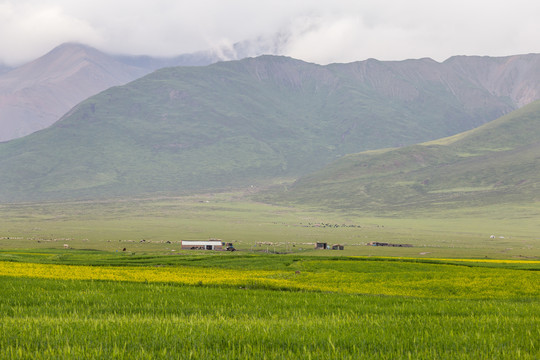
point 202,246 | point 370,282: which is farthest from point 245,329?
point 202,246

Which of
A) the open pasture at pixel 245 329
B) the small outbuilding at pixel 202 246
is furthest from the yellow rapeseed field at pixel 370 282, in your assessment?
the small outbuilding at pixel 202 246

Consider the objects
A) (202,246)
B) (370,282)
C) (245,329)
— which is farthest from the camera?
(202,246)

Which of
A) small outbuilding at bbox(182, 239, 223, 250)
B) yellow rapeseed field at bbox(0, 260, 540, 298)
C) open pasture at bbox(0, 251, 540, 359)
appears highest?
small outbuilding at bbox(182, 239, 223, 250)

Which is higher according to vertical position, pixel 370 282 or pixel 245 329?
pixel 245 329

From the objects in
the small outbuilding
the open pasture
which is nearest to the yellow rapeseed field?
the open pasture

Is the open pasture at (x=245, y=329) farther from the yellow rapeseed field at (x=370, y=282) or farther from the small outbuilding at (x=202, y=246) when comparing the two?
the small outbuilding at (x=202, y=246)

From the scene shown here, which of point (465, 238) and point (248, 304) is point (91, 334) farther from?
point (465, 238)

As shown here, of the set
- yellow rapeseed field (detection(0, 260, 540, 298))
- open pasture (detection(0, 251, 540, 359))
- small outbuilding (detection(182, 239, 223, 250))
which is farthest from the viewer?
small outbuilding (detection(182, 239, 223, 250))

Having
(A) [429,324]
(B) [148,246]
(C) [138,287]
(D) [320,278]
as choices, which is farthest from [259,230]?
(A) [429,324]

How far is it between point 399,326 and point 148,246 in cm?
12775

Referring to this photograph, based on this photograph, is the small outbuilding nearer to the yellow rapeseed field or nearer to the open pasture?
the yellow rapeseed field

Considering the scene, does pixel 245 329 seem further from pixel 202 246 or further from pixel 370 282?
pixel 202 246

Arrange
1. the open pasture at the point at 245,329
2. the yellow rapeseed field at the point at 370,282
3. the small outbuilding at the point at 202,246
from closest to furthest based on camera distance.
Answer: the open pasture at the point at 245,329 → the yellow rapeseed field at the point at 370,282 → the small outbuilding at the point at 202,246

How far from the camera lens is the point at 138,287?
2708 cm
